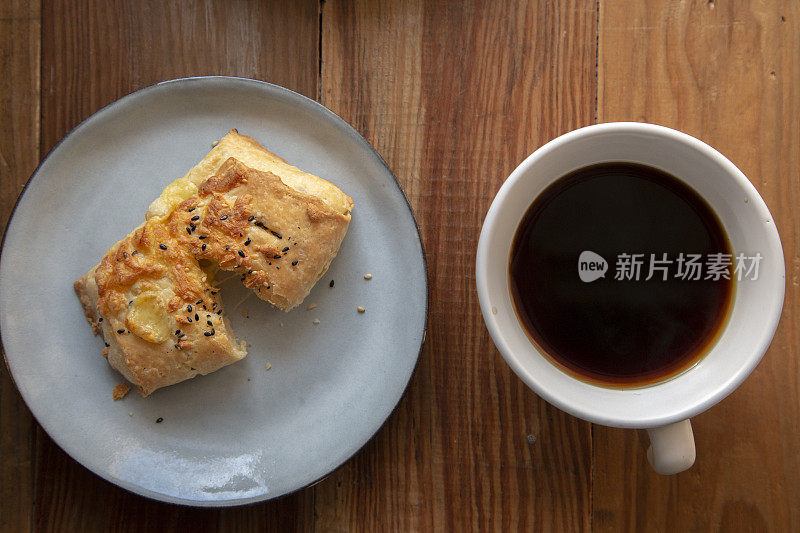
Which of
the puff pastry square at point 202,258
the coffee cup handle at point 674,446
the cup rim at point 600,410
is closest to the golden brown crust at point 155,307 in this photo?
the puff pastry square at point 202,258

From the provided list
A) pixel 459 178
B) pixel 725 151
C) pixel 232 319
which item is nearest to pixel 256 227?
pixel 232 319

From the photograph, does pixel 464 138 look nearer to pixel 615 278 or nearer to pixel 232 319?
pixel 615 278

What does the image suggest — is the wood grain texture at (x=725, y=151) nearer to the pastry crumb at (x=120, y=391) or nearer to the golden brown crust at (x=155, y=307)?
the golden brown crust at (x=155, y=307)

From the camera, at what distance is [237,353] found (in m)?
1.16

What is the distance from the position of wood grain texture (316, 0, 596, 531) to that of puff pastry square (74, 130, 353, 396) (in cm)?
26

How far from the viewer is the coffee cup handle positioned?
0.97 m

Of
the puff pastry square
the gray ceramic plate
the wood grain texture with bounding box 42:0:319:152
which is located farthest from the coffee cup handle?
the wood grain texture with bounding box 42:0:319:152

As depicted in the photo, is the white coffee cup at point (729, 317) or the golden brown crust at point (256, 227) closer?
the white coffee cup at point (729, 317)

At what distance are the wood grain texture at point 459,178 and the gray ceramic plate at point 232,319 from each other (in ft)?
0.33

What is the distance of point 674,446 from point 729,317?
25 centimetres

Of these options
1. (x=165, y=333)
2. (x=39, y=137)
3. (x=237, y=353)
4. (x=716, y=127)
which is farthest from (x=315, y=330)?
(x=716, y=127)

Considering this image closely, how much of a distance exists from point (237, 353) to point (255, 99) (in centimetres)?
51

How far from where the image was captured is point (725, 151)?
4.14 feet

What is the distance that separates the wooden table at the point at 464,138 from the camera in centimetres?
126
